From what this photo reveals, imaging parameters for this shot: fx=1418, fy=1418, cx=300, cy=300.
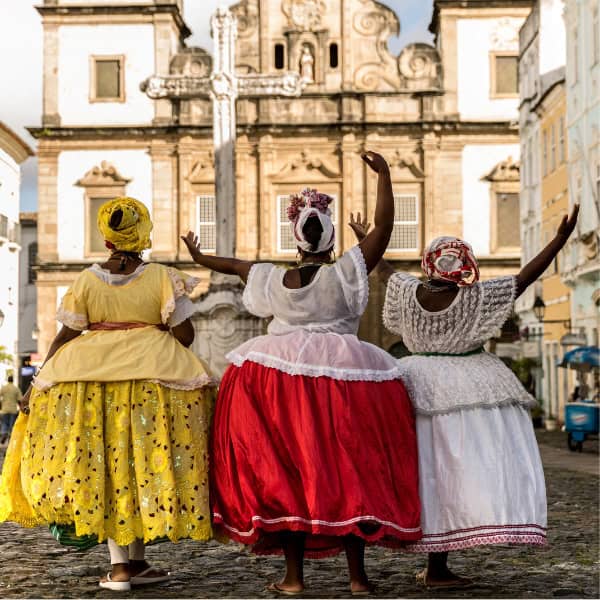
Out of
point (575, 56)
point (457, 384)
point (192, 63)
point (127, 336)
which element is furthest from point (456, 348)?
point (192, 63)

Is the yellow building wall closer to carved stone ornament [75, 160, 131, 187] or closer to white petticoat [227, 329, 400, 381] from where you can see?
→ carved stone ornament [75, 160, 131, 187]

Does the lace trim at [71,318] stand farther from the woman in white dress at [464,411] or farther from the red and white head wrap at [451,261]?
the red and white head wrap at [451,261]

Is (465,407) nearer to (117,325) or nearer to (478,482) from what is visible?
(478,482)

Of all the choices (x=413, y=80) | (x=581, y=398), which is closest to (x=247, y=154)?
(x=413, y=80)

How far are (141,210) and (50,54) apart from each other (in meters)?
37.0

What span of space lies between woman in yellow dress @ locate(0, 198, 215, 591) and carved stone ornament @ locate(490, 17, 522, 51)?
36.7m

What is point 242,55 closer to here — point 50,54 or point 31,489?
point 50,54

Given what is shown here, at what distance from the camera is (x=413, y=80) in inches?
1649

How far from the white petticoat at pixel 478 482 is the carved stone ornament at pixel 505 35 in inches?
1452

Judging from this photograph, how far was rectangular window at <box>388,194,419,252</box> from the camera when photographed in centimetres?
4159

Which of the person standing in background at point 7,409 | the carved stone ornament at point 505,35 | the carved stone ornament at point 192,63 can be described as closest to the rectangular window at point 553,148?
the carved stone ornament at point 505,35

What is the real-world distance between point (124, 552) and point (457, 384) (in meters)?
1.73

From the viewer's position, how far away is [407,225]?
1640 inches

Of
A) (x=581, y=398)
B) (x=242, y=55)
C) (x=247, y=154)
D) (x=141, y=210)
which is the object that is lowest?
(x=581, y=398)
